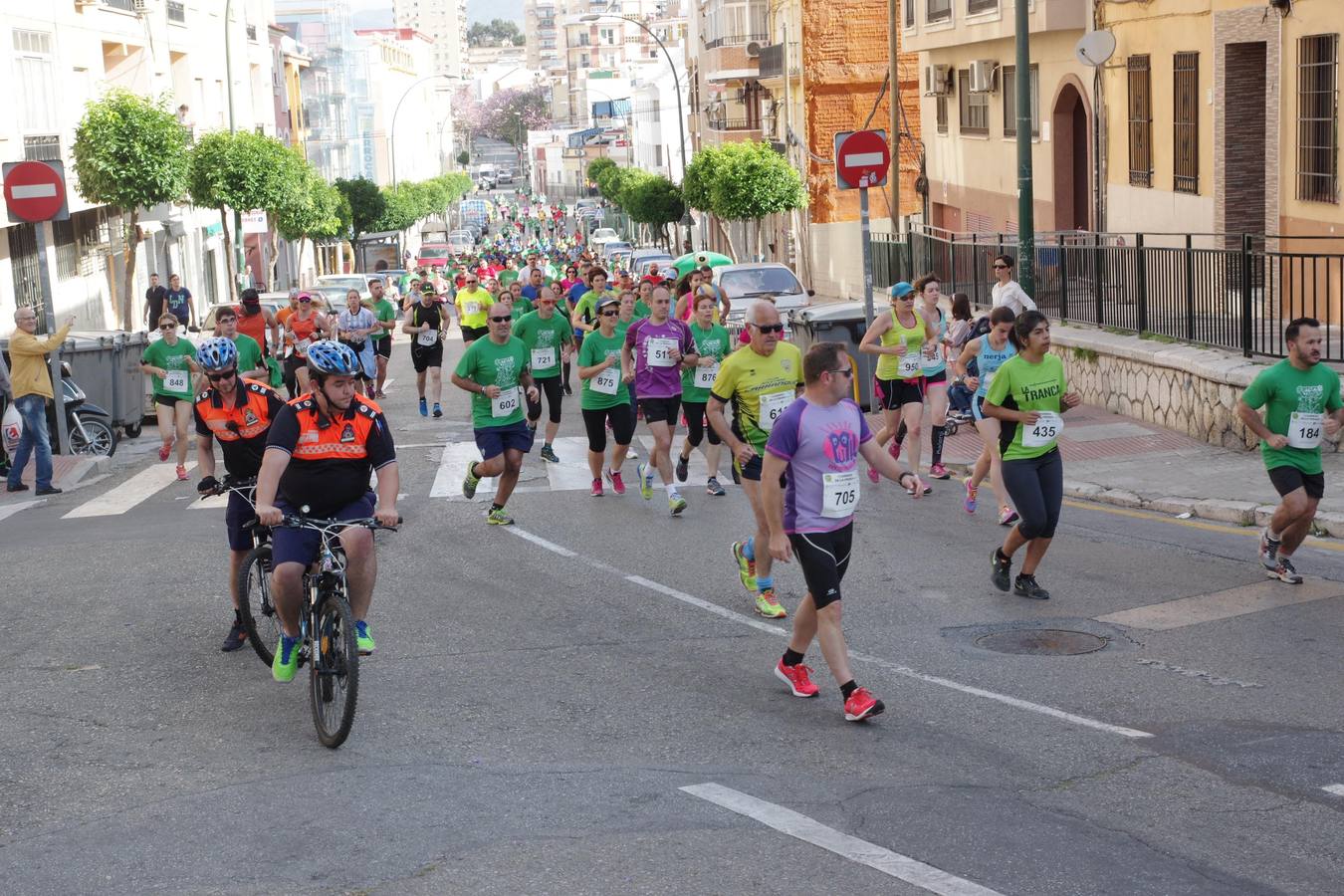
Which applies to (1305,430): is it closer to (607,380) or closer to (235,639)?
(607,380)

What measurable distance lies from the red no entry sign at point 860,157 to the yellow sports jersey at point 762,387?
7.58m

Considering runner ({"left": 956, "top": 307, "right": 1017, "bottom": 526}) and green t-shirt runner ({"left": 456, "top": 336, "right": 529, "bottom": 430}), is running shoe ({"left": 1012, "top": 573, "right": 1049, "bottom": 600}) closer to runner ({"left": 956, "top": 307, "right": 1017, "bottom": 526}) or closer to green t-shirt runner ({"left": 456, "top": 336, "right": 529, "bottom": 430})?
runner ({"left": 956, "top": 307, "right": 1017, "bottom": 526})

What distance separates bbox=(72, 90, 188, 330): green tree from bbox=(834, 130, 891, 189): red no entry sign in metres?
21.8

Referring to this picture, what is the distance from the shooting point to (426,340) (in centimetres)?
2250

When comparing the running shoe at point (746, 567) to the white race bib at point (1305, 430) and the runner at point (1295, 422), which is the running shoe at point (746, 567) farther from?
the white race bib at point (1305, 430)

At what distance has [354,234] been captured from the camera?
88.8 meters

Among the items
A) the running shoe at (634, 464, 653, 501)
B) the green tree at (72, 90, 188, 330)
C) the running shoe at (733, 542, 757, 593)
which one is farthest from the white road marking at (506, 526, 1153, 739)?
the green tree at (72, 90, 188, 330)

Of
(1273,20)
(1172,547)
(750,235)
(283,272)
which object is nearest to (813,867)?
(1172,547)

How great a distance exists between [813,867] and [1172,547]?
6.55m

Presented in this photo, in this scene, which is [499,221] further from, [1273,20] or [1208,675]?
[1208,675]

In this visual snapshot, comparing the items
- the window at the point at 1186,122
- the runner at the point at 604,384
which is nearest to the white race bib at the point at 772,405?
the runner at the point at 604,384

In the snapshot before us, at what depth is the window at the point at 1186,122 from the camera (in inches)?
909

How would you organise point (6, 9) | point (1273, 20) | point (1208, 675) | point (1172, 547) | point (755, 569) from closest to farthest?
point (1208, 675), point (755, 569), point (1172, 547), point (1273, 20), point (6, 9)

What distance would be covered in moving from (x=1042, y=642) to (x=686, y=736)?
252 cm
